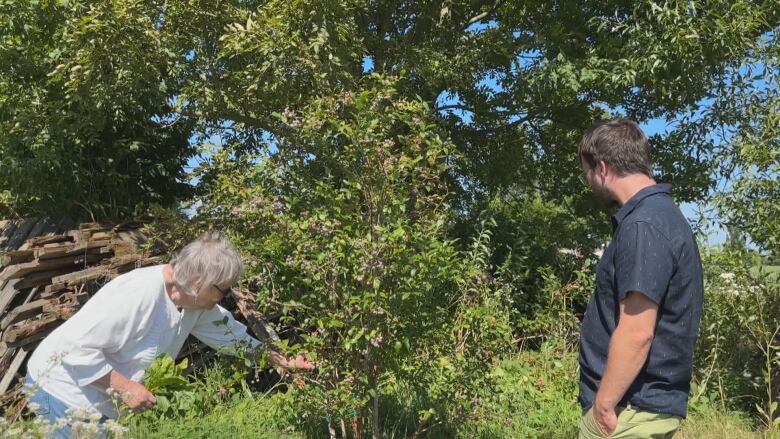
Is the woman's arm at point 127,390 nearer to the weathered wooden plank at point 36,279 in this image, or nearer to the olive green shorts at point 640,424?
the olive green shorts at point 640,424

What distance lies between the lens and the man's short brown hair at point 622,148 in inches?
87.0

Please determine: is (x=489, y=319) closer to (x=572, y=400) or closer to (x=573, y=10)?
(x=572, y=400)

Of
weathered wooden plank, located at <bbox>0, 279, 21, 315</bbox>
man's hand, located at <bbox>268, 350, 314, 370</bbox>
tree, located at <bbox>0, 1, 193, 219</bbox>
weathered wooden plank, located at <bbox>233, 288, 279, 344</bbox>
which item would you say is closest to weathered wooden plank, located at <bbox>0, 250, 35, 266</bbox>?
weathered wooden plank, located at <bbox>0, 279, 21, 315</bbox>

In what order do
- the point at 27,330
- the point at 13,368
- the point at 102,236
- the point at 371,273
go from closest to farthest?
the point at 371,273 → the point at 27,330 → the point at 13,368 → the point at 102,236

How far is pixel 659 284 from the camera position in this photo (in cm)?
203

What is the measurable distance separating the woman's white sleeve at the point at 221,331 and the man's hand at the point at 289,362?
0.10 m

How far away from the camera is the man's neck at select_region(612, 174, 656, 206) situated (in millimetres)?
2225

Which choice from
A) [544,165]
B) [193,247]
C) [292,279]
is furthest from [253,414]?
[544,165]


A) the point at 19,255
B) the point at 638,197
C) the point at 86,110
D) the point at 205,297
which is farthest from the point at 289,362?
the point at 86,110

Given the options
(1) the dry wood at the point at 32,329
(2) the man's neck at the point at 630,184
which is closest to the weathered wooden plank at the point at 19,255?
(1) the dry wood at the point at 32,329

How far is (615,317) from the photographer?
7.20 ft

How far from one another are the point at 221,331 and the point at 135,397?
95 cm

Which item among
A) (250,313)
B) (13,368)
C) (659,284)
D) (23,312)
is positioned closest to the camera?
(659,284)

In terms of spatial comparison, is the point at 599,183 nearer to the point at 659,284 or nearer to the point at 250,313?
the point at 659,284
